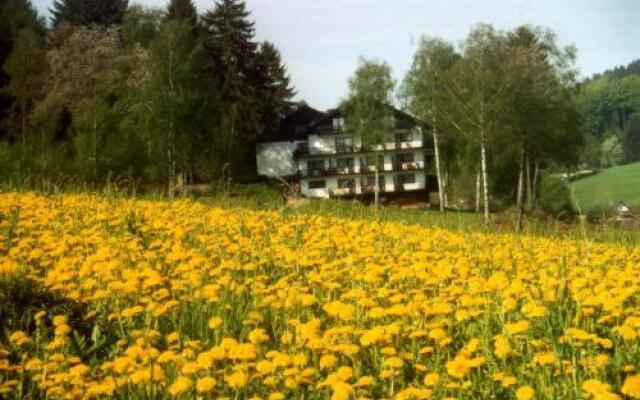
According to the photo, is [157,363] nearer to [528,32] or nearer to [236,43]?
[528,32]

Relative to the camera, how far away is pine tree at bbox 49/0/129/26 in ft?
198

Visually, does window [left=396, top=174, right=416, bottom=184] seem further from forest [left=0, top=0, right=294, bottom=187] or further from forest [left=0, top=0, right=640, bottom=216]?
forest [left=0, top=0, right=294, bottom=187]

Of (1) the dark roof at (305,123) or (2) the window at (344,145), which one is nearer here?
(1) the dark roof at (305,123)

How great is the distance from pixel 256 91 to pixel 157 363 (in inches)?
2054

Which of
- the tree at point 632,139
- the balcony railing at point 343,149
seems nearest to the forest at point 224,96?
the balcony railing at point 343,149

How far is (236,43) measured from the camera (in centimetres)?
5444

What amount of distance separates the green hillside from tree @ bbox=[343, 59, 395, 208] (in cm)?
1579

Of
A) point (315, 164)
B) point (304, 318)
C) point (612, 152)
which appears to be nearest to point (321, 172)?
point (315, 164)

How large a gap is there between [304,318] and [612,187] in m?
68.2

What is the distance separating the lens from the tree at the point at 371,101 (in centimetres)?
5322

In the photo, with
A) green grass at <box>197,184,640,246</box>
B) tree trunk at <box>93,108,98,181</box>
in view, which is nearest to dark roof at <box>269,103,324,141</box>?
tree trunk at <box>93,108,98,181</box>

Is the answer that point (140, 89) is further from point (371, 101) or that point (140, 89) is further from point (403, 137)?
point (403, 137)

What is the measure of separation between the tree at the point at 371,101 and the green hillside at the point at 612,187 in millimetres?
15791

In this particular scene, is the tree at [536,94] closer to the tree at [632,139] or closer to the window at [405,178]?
the window at [405,178]
